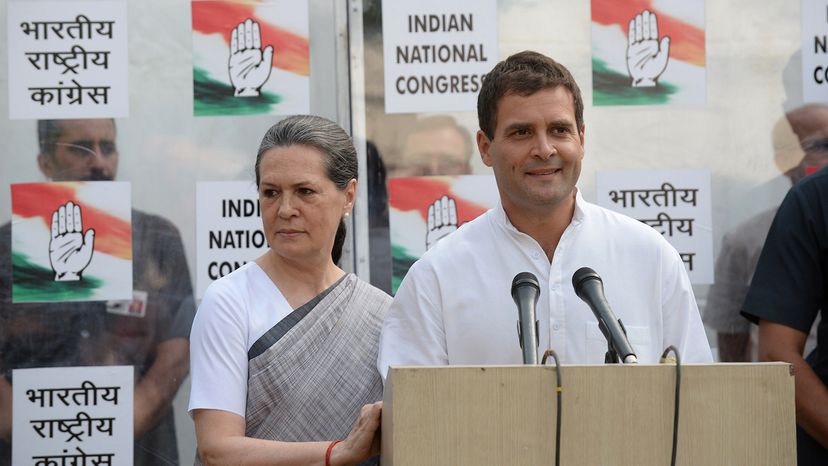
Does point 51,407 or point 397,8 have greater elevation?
point 397,8

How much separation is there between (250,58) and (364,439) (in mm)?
1710

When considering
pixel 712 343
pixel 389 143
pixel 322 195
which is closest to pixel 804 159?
pixel 712 343

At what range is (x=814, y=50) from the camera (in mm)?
3578

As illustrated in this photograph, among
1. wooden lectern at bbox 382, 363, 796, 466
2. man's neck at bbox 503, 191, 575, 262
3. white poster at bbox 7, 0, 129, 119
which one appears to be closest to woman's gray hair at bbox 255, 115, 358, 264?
man's neck at bbox 503, 191, 575, 262

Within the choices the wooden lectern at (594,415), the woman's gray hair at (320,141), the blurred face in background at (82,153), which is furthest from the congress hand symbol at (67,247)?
the wooden lectern at (594,415)

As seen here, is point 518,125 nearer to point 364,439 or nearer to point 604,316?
point 604,316

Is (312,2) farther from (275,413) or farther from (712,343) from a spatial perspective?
(712,343)

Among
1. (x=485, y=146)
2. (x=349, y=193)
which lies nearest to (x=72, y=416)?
(x=349, y=193)

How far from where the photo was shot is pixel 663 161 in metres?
3.56

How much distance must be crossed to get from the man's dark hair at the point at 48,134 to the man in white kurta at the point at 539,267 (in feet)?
5.02

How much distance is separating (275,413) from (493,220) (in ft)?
2.37

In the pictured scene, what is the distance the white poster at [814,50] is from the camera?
140 inches

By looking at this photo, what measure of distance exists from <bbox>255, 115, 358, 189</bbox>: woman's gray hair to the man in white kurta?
0.43 meters

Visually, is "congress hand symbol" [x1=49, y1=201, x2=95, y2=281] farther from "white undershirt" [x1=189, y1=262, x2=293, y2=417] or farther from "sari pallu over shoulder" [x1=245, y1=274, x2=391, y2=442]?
"sari pallu over shoulder" [x1=245, y1=274, x2=391, y2=442]
